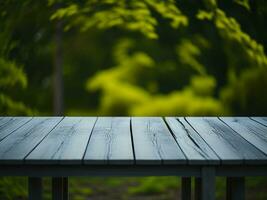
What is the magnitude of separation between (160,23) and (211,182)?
5.90 metres

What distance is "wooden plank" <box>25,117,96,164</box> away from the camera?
249 cm

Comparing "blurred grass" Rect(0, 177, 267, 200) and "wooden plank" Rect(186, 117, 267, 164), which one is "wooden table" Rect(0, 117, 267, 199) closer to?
"wooden plank" Rect(186, 117, 267, 164)

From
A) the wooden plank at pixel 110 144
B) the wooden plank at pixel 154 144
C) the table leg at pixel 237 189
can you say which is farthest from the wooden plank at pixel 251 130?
the wooden plank at pixel 110 144

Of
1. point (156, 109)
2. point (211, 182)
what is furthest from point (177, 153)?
point (156, 109)

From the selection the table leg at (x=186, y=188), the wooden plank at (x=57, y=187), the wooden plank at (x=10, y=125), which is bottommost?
the table leg at (x=186, y=188)

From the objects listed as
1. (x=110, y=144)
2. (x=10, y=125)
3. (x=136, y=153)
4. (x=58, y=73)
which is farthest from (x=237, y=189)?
(x=58, y=73)

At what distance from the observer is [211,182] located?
2564mm

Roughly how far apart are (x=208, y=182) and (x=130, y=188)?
4.56m

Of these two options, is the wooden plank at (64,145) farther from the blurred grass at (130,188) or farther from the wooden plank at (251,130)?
the blurred grass at (130,188)

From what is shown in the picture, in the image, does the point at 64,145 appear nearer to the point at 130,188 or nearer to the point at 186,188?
the point at 186,188

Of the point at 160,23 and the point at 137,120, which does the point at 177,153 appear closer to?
the point at 137,120

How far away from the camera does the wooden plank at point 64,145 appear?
2488 millimetres

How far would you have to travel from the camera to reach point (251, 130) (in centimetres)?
338

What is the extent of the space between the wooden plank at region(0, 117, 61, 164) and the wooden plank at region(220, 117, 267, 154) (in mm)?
1321
